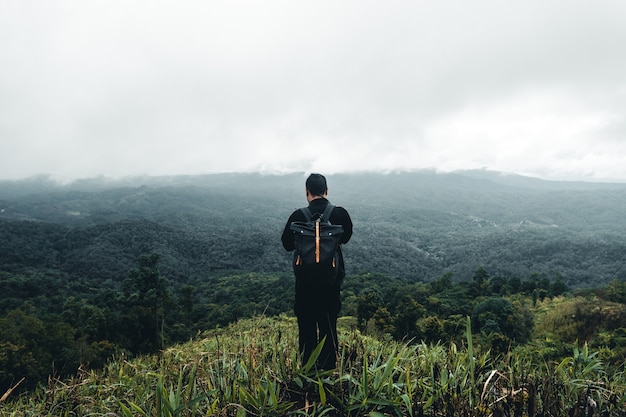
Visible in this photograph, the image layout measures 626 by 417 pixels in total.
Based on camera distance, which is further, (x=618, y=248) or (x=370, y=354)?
(x=618, y=248)

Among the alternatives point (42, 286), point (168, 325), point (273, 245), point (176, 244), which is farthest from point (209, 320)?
point (176, 244)

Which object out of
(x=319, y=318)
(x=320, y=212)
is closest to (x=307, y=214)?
(x=320, y=212)

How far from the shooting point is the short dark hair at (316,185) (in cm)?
294

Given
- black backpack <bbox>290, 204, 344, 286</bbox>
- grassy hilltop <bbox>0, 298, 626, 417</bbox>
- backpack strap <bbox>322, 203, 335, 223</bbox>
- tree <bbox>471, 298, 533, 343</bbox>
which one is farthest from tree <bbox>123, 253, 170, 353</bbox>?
backpack strap <bbox>322, 203, 335, 223</bbox>

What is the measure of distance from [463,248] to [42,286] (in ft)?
360

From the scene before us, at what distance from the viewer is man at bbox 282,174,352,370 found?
279 cm

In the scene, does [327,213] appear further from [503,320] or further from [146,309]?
[146,309]

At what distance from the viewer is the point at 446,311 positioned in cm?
2169

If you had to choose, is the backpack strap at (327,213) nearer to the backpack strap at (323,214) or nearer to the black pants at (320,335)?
the backpack strap at (323,214)

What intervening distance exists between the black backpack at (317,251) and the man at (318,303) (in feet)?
0.25

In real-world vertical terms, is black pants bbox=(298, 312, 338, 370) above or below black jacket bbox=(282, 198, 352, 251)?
below

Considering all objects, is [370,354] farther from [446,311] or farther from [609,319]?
[446,311]

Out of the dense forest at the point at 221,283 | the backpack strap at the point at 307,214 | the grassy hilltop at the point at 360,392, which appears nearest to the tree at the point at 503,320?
the dense forest at the point at 221,283

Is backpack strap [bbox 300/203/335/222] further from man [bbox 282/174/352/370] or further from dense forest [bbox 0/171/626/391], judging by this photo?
dense forest [bbox 0/171/626/391]
